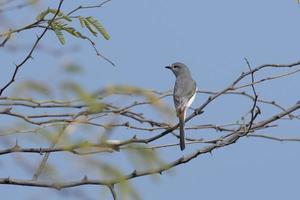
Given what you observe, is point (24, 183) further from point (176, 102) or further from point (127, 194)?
point (176, 102)

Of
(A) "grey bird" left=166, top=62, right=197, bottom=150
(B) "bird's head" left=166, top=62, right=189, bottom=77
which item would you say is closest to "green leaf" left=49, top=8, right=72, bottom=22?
(A) "grey bird" left=166, top=62, right=197, bottom=150

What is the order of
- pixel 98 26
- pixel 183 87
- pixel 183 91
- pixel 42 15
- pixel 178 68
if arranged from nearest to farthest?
pixel 42 15 → pixel 98 26 → pixel 183 91 → pixel 183 87 → pixel 178 68

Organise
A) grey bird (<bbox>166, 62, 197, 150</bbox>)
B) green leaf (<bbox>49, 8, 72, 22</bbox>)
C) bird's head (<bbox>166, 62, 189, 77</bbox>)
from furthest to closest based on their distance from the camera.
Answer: bird's head (<bbox>166, 62, 189, 77</bbox>)
grey bird (<bbox>166, 62, 197, 150</bbox>)
green leaf (<bbox>49, 8, 72, 22</bbox>)

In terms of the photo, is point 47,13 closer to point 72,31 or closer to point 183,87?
point 72,31

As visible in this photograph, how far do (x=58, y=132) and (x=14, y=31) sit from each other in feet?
2.32

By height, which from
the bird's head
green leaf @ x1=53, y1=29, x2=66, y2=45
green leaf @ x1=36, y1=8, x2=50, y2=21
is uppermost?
the bird's head

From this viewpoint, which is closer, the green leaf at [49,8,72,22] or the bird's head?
the green leaf at [49,8,72,22]

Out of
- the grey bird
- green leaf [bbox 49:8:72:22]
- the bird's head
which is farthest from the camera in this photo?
the bird's head

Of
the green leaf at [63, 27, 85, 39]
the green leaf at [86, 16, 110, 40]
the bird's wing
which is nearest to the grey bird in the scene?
the bird's wing

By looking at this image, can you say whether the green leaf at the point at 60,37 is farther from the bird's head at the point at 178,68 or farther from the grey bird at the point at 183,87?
the bird's head at the point at 178,68

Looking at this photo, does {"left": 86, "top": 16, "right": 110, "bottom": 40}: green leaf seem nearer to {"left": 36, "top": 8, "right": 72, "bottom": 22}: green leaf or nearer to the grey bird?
{"left": 36, "top": 8, "right": 72, "bottom": 22}: green leaf

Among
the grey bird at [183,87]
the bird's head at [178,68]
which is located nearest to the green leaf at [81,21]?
the grey bird at [183,87]

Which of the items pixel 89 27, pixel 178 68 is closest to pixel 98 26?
pixel 89 27

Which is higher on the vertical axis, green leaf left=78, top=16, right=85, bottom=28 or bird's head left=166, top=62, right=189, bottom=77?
bird's head left=166, top=62, right=189, bottom=77
